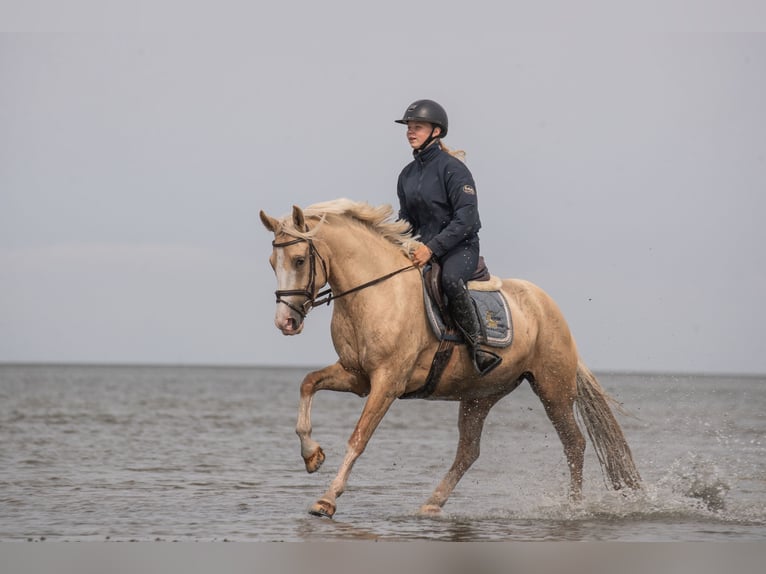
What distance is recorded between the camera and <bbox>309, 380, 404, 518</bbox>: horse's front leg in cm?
879

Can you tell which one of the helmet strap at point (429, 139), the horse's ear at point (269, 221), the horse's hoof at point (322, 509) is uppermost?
the helmet strap at point (429, 139)

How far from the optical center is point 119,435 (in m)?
22.2

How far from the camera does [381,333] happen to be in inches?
360

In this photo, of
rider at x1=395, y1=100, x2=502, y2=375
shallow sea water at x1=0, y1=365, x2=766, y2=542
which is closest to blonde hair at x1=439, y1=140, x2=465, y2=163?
rider at x1=395, y1=100, x2=502, y2=375

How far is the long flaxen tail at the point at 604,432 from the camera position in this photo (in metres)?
11.1

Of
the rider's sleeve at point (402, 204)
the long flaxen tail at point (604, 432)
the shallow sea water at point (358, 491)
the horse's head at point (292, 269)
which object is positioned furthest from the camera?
the long flaxen tail at point (604, 432)

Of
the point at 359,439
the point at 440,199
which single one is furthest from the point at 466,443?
the point at 440,199

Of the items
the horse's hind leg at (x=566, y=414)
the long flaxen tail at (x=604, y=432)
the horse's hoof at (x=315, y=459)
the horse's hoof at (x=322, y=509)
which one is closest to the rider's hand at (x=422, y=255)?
the horse's hoof at (x=315, y=459)

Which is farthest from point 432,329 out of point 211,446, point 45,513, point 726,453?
point 211,446

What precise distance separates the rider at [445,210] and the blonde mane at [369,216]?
0.77ft

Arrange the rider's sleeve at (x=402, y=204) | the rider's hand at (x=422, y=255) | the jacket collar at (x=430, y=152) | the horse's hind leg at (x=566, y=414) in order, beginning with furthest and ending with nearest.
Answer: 1. the horse's hind leg at (x=566, y=414)
2. the rider's sleeve at (x=402, y=204)
3. the jacket collar at (x=430, y=152)
4. the rider's hand at (x=422, y=255)

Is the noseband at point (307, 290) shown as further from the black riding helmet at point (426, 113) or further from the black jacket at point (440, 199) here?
the black riding helmet at point (426, 113)

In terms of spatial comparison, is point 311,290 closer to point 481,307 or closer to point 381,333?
point 381,333

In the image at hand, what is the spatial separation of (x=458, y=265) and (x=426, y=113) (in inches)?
54.2
